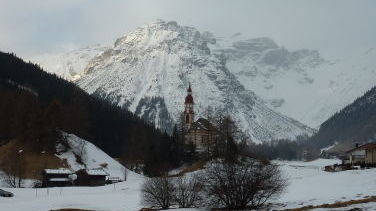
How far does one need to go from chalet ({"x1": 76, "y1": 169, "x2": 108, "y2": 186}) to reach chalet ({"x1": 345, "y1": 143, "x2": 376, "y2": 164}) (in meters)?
48.1

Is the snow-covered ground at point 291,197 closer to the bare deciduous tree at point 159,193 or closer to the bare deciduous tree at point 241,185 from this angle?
the bare deciduous tree at point 241,185

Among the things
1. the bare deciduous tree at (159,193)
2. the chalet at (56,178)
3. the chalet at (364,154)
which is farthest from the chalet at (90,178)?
the bare deciduous tree at (159,193)

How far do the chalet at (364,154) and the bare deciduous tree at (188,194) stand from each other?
57.7 metres

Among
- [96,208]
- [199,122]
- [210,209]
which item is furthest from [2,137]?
[210,209]

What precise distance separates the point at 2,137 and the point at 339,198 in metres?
105

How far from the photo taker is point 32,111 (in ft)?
415

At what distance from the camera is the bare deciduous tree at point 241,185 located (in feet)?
170

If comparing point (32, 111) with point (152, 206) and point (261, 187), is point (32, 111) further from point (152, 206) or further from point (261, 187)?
point (261, 187)

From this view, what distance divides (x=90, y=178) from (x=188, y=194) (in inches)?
2259

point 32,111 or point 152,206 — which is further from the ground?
point 32,111

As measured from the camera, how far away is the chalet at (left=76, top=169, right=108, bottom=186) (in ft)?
367

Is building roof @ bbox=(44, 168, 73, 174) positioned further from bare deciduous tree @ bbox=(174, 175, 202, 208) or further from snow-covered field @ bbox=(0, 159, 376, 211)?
bare deciduous tree @ bbox=(174, 175, 202, 208)

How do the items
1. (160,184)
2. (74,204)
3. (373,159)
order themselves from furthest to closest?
1. (373,159)
2. (74,204)
3. (160,184)

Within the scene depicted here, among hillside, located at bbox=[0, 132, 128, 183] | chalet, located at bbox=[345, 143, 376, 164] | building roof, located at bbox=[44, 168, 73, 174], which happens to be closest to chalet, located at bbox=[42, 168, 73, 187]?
building roof, located at bbox=[44, 168, 73, 174]
